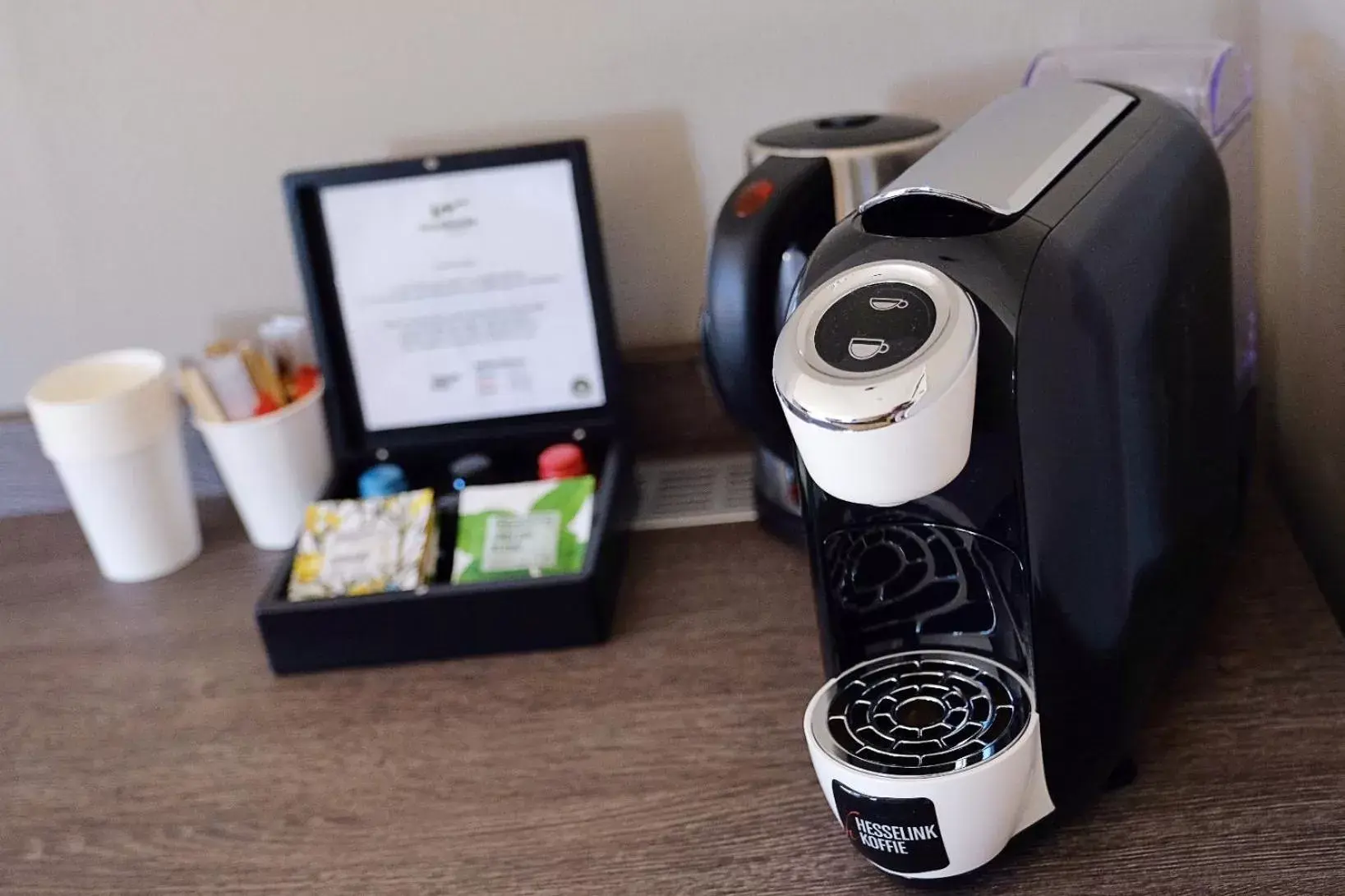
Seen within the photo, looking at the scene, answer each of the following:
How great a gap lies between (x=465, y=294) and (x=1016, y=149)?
51 cm

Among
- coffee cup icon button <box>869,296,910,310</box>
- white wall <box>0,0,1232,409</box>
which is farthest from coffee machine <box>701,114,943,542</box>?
coffee cup icon button <box>869,296,910,310</box>

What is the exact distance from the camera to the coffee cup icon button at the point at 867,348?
→ 0.51m

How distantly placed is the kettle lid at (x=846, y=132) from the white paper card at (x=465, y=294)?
173 millimetres

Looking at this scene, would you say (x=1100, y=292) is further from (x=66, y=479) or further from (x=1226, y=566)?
(x=66, y=479)

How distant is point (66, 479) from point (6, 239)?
0.78 feet

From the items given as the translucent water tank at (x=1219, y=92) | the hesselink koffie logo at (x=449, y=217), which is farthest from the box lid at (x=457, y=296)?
the translucent water tank at (x=1219, y=92)

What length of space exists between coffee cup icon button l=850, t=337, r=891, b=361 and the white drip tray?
1.53 ft

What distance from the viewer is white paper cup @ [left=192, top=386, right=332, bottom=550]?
3.26 ft

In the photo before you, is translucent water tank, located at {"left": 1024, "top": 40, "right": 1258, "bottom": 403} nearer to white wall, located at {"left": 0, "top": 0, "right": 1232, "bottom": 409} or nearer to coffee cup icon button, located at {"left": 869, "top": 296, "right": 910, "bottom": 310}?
white wall, located at {"left": 0, "top": 0, "right": 1232, "bottom": 409}

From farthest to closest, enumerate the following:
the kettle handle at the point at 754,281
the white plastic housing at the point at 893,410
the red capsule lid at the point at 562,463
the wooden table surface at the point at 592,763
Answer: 1. the red capsule lid at the point at 562,463
2. the kettle handle at the point at 754,281
3. the wooden table surface at the point at 592,763
4. the white plastic housing at the point at 893,410

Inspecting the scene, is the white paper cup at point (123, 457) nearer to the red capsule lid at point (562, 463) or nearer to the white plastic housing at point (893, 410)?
the red capsule lid at point (562, 463)

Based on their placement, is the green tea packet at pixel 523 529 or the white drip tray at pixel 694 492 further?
the white drip tray at pixel 694 492

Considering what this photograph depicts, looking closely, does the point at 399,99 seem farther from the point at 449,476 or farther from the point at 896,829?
the point at 896,829

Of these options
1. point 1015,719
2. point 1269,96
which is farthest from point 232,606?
point 1269,96
